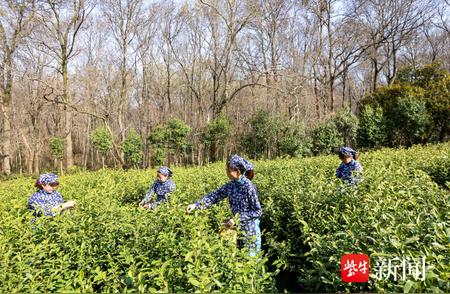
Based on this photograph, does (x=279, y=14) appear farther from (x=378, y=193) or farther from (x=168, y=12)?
(x=378, y=193)

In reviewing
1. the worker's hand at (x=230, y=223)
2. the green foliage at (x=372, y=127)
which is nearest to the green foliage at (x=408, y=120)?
the green foliage at (x=372, y=127)

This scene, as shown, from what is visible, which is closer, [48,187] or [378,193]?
[378,193]

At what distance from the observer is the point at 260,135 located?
22.4 metres

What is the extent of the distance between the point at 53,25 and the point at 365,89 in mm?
39113

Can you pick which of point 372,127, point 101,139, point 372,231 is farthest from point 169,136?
point 372,231

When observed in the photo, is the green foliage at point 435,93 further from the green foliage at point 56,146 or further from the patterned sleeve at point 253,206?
the green foliage at point 56,146

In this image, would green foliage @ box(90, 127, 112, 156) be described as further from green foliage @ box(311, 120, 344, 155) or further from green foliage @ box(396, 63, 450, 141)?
green foliage @ box(396, 63, 450, 141)

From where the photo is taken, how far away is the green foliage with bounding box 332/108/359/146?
21.1m

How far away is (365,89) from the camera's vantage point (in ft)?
148

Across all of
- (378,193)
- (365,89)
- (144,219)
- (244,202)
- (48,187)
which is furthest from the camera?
(365,89)

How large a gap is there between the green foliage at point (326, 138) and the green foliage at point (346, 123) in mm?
383

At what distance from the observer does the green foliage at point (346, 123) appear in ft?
69.2

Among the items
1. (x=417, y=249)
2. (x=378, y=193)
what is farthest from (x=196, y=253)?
(x=378, y=193)

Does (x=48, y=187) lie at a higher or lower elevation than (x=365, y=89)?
lower
